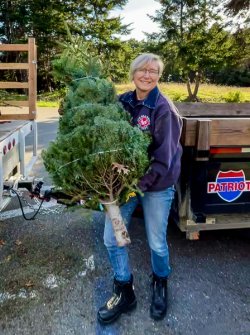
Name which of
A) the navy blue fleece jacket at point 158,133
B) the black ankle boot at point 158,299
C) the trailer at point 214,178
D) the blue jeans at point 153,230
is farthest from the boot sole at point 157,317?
the navy blue fleece jacket at point 158,133

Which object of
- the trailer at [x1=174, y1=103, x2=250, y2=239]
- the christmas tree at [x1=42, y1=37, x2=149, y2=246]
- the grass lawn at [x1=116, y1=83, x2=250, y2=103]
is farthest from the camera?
the grass lawn at [x1=116, y1=83, x2=250, y2=103]

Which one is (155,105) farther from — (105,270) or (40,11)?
(40,11)

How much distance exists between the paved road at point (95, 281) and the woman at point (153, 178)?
0.14 m

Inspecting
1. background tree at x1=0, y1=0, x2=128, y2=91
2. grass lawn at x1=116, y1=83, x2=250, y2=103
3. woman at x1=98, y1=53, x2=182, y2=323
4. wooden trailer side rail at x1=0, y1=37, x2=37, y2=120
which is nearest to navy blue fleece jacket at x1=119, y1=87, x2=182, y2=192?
woman at x1=98, y1=53, x2=182, y2=323

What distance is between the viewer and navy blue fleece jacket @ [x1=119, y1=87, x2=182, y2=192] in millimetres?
2188

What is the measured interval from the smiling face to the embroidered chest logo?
0.17 meters

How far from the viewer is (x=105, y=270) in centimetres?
315

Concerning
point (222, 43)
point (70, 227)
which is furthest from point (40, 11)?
point (70, 227)

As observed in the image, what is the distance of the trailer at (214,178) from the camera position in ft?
8.75

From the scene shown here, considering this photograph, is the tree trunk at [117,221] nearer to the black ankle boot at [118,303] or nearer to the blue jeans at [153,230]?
the blue jeans at [153,230]

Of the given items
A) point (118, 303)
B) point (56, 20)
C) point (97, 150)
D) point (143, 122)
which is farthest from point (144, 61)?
point (56, 20)

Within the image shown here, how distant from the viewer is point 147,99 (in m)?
2.28

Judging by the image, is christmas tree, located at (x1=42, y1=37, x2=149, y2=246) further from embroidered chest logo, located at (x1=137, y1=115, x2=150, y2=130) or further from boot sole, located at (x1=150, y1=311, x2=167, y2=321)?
boot sole, located at (x1=150, y1=311, x2=167, y2=321)

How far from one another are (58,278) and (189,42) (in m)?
25.5
